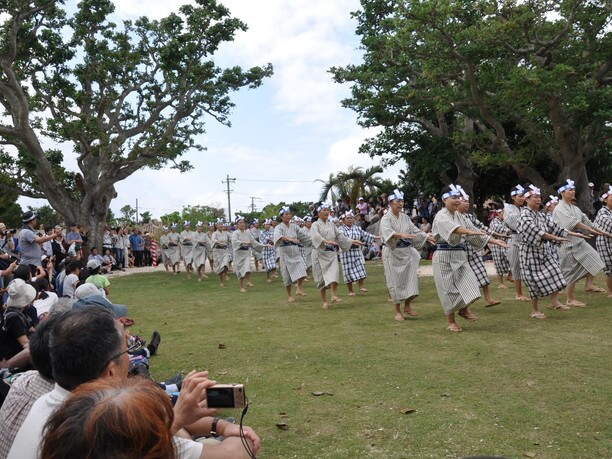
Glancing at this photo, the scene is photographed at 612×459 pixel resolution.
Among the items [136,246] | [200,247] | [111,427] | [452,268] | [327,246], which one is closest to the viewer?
[111,427]

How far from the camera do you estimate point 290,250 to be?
12469 millimetres

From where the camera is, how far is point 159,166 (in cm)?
2300

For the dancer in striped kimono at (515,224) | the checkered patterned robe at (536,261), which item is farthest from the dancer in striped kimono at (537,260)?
the dancer in striped kimono at (515,224)

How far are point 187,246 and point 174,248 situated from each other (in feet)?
8.01

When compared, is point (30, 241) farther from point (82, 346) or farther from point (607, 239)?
point (607, 239)

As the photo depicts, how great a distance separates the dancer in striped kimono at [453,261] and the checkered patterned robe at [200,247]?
11.3 metres

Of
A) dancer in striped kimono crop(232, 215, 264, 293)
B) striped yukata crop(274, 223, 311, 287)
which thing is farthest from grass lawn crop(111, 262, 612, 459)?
dancer in striped kimono crop(232, 215, 264, 293)

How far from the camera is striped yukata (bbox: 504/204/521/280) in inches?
373

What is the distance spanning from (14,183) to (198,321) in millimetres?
14109

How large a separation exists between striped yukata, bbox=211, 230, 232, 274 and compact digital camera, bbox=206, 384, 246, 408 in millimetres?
14042

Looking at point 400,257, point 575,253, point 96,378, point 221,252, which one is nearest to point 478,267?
point 400,257

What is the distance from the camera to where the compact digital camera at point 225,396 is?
211 centimetres

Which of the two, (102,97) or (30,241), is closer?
(30,241)

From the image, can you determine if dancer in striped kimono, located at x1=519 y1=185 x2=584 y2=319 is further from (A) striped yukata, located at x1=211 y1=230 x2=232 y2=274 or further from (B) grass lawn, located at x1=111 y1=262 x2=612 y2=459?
(A) striped yukata, located at x1=211 y1=230 x2=232 y2=274
